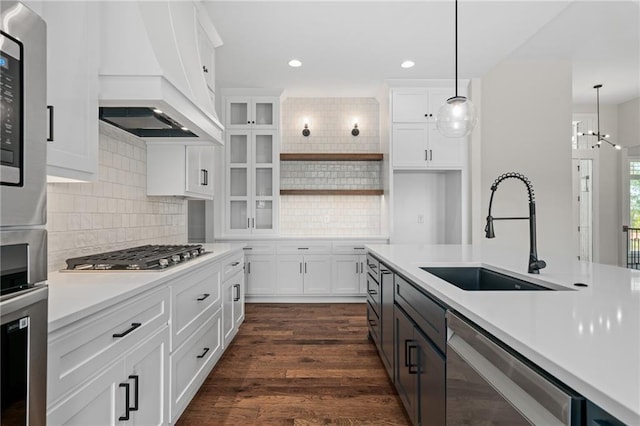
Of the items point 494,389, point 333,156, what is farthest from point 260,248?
point 494,389

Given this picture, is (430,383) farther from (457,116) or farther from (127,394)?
(457,116)

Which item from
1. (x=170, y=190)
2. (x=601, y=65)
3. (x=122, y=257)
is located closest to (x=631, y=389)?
(x=122, y=257)

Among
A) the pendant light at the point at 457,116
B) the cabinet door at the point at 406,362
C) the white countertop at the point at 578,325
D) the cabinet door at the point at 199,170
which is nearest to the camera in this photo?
the white countertop at the point at 578,325

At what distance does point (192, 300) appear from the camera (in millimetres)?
2086

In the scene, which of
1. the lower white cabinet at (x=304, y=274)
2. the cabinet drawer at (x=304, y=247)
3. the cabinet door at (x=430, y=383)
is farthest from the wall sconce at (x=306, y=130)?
the cabinet door at (x=430, y=383)

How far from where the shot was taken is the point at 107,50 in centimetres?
174

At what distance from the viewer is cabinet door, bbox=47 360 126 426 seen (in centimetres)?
106

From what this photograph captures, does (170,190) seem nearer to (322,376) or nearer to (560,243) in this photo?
(322,376)

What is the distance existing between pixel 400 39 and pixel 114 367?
11.6ft

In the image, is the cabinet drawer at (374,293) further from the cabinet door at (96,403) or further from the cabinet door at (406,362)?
the cabinet door at (96,403)

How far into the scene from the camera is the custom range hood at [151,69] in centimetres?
173

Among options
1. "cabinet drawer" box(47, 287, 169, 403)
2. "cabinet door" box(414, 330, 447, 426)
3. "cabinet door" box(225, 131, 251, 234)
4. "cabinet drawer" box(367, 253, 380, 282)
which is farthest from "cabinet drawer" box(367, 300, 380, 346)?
"cabinet door" box(225, 131, 251, 234)

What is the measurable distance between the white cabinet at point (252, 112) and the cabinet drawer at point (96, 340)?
11.8 ft

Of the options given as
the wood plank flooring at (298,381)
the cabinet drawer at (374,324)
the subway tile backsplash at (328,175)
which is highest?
the subway tile backsplash at (328,175)
